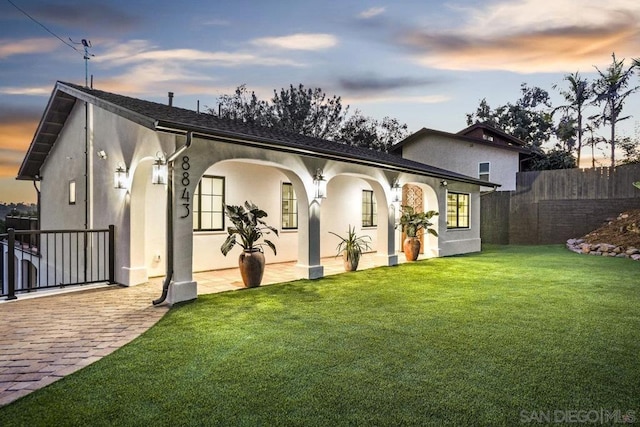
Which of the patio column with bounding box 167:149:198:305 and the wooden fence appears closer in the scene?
the patio column with bounding box 167:149:198:305

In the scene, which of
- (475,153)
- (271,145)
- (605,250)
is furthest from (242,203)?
(475,153)

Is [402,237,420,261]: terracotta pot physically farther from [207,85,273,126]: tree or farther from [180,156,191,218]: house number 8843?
[207,85,273,126]: tree

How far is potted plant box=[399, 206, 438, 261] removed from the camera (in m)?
10.4

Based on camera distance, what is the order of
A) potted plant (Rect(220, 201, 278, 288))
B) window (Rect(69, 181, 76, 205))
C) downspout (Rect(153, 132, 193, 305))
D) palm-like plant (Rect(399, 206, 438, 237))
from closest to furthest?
downspout (Rect(153, 132, 193, 305)), potted plant (Rect(220, 201, 278, 288)), window (Rect(69, 181, 76, 205)), palm-like plant (Rect(399, 206, 438, 237))

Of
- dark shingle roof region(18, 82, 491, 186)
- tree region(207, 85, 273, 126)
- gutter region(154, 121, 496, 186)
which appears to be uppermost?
tree region(207, 85, 273, 126)

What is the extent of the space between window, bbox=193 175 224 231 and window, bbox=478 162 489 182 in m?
13.0

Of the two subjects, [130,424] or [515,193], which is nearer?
[130,424]

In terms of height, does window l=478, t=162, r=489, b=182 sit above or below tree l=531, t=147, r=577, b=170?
below

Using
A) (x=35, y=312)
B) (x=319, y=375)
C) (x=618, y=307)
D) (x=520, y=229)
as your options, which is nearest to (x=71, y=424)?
(x=319, y=375)

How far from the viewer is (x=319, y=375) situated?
9.66ft

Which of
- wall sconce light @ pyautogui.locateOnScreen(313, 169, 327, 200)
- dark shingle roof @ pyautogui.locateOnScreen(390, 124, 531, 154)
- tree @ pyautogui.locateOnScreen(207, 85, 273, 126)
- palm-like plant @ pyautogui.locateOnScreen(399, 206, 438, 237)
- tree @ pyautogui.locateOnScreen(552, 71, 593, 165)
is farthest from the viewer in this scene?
tree @ pyautogui.locateOnScreen(207, 85, 273, 126)

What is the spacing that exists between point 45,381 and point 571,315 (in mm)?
5610

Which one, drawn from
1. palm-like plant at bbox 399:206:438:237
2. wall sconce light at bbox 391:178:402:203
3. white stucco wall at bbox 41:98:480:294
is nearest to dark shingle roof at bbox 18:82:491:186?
white stucco wall at bbox 41:98:480:294

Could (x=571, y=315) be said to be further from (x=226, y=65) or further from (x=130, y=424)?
(x=226, y=65)
